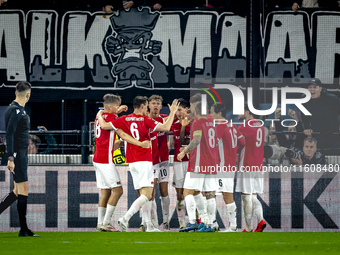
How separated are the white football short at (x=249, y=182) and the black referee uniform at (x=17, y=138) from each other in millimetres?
2990

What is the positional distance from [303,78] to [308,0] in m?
1.72

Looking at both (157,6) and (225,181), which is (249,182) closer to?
(225,181)

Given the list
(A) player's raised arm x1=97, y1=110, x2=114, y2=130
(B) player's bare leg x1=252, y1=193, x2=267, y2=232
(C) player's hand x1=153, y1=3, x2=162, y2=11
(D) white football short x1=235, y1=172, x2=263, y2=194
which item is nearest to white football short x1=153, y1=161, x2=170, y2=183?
(A) player's raised arm x1=97, y1=110, x2=114, y2=130

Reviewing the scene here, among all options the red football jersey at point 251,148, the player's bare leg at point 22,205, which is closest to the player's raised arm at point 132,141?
the player's bare leg at point 22,205

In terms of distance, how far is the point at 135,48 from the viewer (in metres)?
10.8

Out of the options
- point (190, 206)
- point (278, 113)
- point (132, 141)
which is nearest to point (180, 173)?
point (190, 206)

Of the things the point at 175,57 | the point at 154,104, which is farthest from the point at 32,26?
the point at 154,104

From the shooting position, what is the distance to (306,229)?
7.52 meters

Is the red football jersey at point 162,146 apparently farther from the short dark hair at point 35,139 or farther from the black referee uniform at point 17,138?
the short dark hair at point 35,139

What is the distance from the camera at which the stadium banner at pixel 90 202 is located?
7527mm

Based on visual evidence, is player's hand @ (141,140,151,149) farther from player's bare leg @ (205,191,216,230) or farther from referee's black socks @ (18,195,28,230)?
referee's black socks @ (18,195,28,230)

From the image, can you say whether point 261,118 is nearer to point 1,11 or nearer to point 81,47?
point 81,47

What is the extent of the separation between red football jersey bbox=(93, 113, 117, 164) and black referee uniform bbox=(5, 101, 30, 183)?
1085 mm

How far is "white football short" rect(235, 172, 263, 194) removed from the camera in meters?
7.08
